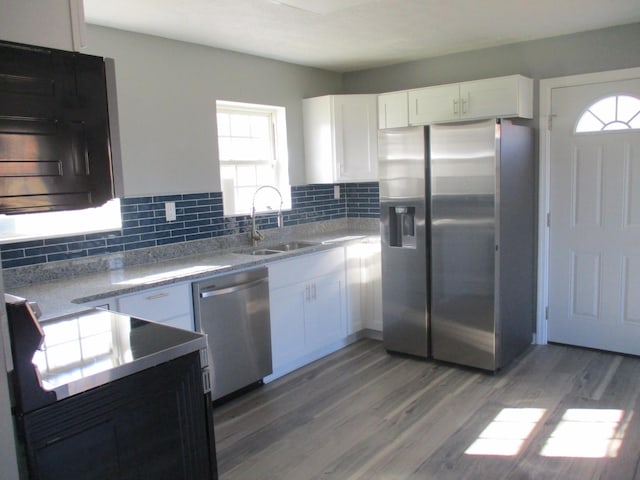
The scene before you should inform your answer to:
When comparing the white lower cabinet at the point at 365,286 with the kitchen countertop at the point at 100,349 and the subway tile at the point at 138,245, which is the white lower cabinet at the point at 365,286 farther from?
the kitchen countertop at the point at 100,349

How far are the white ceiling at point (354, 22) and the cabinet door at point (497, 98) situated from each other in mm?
316

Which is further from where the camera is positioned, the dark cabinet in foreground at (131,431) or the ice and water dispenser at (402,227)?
the ice and water dispenser at (402,227)

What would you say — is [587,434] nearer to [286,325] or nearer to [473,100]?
[286,325]

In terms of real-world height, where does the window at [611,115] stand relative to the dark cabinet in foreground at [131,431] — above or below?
above

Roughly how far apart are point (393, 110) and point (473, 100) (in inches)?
26.5

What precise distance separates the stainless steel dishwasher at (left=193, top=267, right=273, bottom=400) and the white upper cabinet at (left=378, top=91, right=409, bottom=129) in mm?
1711

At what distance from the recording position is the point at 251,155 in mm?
4449

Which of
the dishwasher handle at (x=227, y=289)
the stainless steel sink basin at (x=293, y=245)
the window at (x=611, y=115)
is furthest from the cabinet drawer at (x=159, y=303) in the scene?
the window at (x=611, y=115)

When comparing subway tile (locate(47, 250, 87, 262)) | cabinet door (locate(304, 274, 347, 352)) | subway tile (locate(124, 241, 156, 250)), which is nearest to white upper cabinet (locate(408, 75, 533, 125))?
cabinet door (locate(304, 274, 347, 352))

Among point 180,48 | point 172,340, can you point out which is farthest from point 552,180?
point 172,340

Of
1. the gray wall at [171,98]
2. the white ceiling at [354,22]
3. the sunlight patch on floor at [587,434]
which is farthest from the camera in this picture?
the gray wall at [171,98]

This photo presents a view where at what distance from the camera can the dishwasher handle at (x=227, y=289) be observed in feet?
10.6

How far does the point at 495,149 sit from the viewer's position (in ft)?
11.5

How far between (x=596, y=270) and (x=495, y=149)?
132 centimetres
